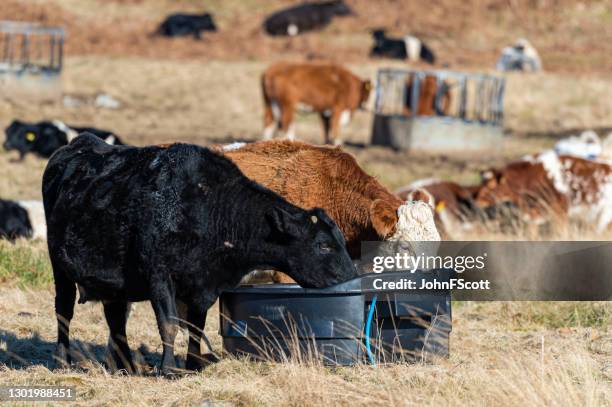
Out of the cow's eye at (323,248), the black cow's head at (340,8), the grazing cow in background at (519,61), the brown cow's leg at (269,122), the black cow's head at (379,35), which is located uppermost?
the black cow's head at (340,8)

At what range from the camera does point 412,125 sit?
75.0 feet

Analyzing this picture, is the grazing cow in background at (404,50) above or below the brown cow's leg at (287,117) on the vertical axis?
above

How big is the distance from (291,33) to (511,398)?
118 feet

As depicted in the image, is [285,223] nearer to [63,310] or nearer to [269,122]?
[63,310]

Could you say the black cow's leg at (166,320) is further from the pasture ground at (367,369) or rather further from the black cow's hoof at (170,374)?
the pasture ground at (367,369)

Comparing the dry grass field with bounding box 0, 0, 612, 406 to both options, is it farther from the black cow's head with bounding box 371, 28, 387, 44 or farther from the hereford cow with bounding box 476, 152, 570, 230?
the hereford cow with bounding box 476, 152, 570, 230

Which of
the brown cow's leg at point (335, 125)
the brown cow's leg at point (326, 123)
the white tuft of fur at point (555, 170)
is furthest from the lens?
the brown cow's leg at point (326, 123)

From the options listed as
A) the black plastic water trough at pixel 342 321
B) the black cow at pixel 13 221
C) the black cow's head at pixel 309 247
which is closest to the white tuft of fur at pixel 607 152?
the black cow at pixel 13 221

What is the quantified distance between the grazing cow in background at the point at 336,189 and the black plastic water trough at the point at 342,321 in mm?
1003

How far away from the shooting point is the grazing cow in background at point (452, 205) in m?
13.5

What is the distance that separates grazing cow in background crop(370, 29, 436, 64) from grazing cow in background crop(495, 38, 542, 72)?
264cm

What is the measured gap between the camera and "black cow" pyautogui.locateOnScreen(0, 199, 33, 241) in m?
11.9

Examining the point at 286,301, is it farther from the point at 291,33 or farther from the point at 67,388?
the point at 291,33

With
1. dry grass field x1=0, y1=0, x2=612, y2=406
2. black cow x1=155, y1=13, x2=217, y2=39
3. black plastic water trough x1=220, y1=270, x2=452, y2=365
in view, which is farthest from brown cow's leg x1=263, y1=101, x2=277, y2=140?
black cow x1=155, y1=13, x2=217, y2=39
